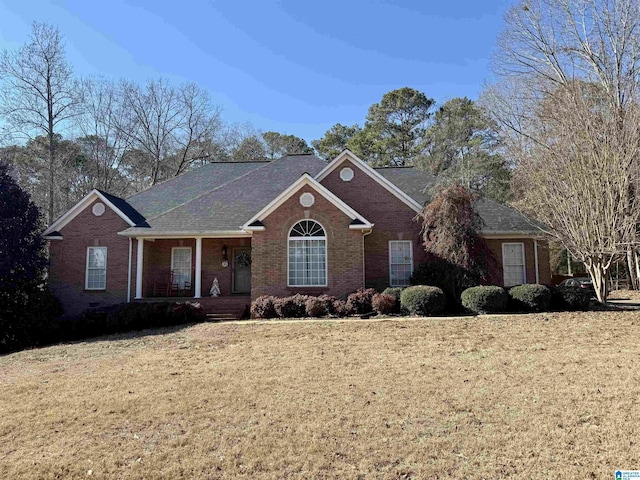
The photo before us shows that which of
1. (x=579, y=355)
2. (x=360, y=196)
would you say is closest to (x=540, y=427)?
(x=579, y=355)

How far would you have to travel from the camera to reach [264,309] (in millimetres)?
16109

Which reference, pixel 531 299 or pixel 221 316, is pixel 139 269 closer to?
pixel 221 316

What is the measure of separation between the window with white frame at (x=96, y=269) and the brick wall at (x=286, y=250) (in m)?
6.89

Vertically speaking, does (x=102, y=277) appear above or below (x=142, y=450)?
above

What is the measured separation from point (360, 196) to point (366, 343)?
373 inches

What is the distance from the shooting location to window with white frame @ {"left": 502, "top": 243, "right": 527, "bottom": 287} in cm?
2025

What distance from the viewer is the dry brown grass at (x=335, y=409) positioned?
16.3 feet

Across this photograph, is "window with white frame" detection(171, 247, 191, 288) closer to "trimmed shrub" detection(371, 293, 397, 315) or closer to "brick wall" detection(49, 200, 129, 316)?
"brick wall" detection(49, 200, 129, 316)

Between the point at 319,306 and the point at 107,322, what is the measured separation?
7400mm

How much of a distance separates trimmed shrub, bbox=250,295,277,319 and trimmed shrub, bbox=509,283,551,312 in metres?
8.41

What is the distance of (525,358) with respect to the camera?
31.2ft

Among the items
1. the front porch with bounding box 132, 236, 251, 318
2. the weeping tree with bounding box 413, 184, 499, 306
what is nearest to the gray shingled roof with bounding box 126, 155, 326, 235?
the front porch with bounding box 132, 236, 251, 318

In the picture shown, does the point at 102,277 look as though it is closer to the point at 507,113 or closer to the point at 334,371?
the point at 334,371

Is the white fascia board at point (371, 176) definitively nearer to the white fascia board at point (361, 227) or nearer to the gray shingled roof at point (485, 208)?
the gray shingled roof at point (485, 208)
